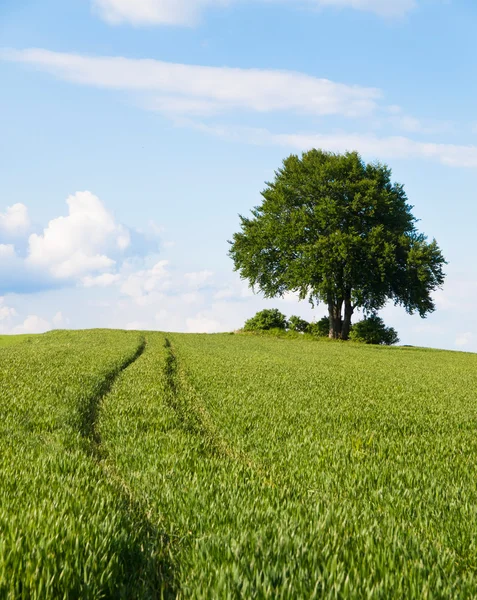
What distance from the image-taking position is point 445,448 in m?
9.59

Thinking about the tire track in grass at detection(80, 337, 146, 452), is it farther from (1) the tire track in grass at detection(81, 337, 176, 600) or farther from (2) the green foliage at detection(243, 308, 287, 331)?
(2) the green foliage at detection(243, 308, 287, 331)

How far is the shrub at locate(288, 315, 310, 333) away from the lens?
59062 mm

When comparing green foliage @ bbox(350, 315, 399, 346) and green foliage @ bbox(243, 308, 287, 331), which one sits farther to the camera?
green foliage @ bbox(243, 308, 287, 331)

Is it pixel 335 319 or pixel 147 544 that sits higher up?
pixel 335 319

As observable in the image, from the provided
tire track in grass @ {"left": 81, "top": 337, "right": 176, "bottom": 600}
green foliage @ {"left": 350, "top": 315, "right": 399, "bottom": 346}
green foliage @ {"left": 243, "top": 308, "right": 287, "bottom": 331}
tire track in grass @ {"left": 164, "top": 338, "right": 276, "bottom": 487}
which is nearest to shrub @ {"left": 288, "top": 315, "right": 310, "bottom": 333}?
green foliage @ {"left": 243, "top": 308, "right": 287, "bottom": 331}

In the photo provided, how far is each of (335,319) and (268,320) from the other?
8.05 metres

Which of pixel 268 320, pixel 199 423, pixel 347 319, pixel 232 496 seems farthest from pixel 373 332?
pixel 232 496

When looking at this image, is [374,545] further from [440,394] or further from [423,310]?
[423,310]

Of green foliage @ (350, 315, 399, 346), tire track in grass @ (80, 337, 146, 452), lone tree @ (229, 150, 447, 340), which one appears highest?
lone tree @ (229, 150, 447, 340)

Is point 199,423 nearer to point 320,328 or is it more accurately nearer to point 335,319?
point 335,319

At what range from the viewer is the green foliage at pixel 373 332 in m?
54.3

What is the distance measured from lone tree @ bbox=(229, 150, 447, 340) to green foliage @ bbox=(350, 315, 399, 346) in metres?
1.33

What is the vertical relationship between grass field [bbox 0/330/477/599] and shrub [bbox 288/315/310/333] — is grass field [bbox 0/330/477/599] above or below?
below

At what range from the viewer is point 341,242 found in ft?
157
